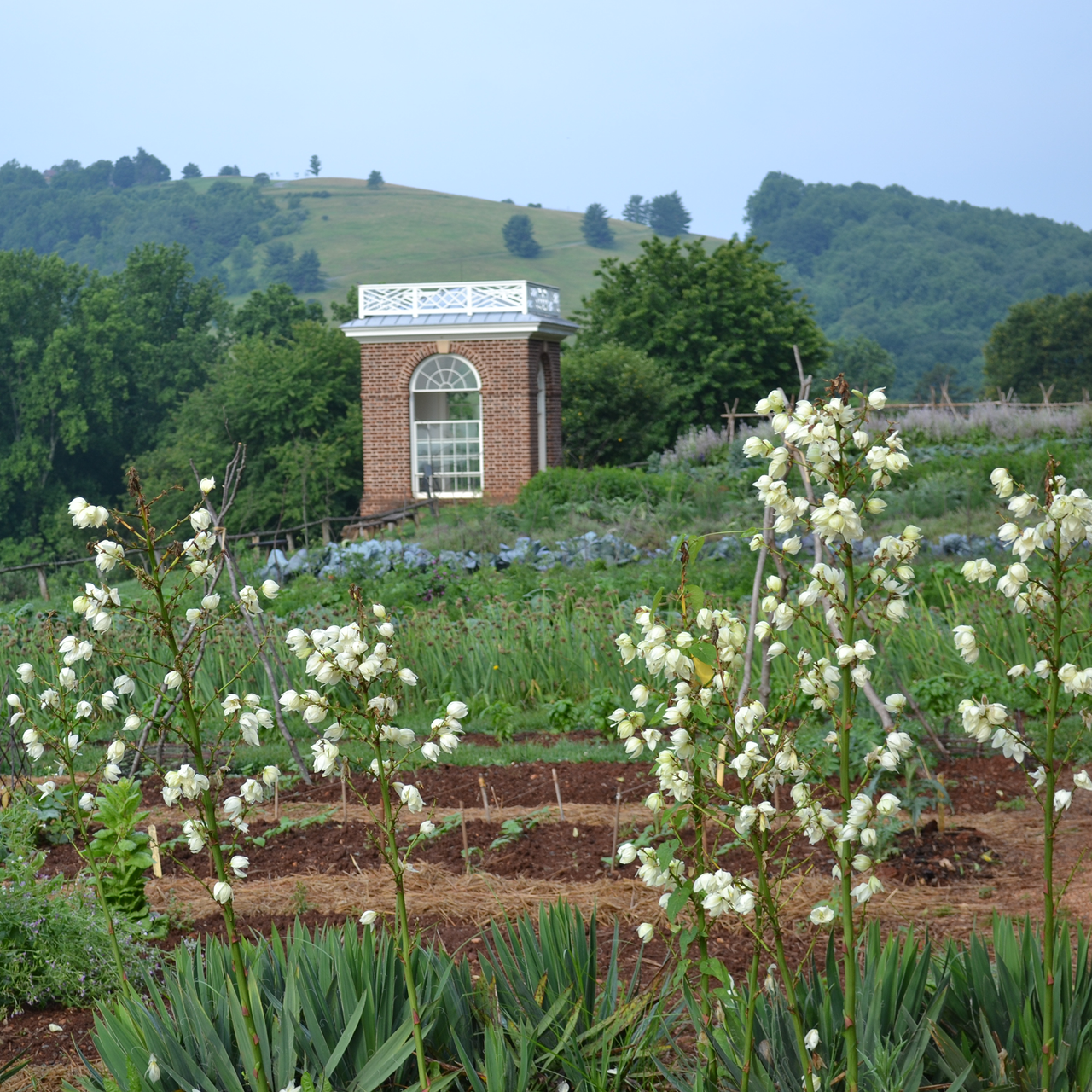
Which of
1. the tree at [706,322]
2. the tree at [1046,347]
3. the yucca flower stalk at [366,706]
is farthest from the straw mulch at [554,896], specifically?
the tree at [1046,347]

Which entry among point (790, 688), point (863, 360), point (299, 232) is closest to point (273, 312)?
point (863, 360)

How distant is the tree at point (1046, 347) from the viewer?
168ft

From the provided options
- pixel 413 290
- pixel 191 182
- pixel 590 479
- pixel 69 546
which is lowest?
pixel 69 546

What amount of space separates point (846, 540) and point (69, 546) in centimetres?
3738

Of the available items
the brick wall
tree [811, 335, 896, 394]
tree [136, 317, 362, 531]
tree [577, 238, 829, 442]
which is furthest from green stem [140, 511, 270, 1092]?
tree [811, 335, 896, 394]

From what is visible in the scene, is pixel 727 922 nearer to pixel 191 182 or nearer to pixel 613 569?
pixel 613 569

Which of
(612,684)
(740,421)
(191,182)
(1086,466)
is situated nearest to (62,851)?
(612,684)

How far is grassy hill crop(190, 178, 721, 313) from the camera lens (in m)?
89.3

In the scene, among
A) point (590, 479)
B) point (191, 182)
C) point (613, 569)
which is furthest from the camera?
point (191, 182)

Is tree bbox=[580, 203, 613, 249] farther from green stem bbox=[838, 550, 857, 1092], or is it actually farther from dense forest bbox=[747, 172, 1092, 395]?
green stem bbox=[838, 550, 857, 1092]

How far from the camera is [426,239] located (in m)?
96.4

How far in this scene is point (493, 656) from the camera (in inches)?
326

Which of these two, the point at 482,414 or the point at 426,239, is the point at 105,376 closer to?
the point at 482,414

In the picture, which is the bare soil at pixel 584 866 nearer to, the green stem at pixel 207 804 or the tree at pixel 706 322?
the green stem at pixel 207 804
